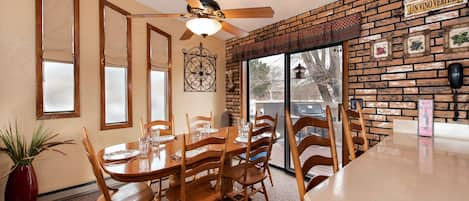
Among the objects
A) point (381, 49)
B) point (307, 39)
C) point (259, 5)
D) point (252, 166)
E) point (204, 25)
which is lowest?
point (252, 166)

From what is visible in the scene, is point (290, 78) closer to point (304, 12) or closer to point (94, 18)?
point (304, 12)

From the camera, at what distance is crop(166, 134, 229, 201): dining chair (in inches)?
63.2

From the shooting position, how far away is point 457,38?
6.44ft

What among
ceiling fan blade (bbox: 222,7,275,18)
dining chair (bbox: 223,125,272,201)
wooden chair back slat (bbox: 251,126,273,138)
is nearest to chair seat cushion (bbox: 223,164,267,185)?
dining chair (bbox: 223,125,272,201)

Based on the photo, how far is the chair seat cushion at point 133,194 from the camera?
1.85 metres

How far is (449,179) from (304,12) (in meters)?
2.81

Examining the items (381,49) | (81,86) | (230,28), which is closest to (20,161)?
(81,86)

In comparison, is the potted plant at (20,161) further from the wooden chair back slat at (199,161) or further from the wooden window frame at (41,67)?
the wooden chair back slat at (199,161)

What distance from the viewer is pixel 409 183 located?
850mm

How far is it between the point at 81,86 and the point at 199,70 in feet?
6.61

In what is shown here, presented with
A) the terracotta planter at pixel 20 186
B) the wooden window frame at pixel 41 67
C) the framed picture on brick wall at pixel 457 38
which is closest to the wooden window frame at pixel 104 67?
the wooden window frame at pixel 41 67

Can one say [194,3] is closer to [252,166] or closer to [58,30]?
[252,166]

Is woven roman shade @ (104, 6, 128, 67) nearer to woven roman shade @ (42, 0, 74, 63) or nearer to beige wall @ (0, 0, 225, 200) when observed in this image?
beige wall @ (0, 0, 225, 200)

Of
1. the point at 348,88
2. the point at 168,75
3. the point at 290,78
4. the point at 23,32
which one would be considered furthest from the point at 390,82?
the point at 23,32
